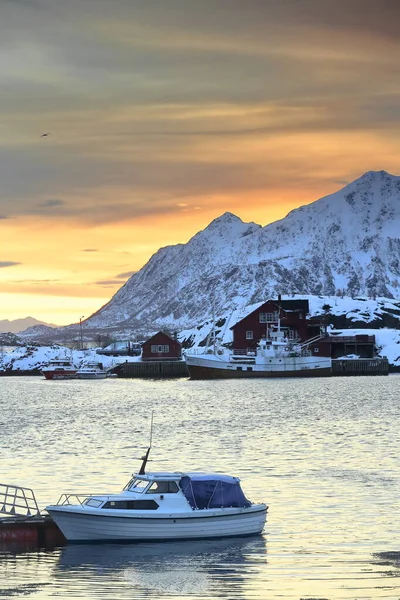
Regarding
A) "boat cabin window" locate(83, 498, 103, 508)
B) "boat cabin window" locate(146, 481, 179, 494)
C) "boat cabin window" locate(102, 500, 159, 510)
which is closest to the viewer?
"boat cabin window" locate(102, 500, 159, 510)

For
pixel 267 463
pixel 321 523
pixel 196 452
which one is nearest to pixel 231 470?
pixel 267 463

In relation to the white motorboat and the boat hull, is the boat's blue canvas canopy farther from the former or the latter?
the boat hull

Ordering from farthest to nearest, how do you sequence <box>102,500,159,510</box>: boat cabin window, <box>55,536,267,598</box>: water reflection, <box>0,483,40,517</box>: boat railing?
<box>0,483,40,517</box>: boat railing
<box>102,500,159,510</box>: boat cabin window
<box>55,536,267,598</box>: water reflection

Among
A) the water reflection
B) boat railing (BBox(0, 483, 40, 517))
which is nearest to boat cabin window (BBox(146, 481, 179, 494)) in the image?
the water reflection

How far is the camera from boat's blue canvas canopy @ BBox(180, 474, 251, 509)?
4200 cm

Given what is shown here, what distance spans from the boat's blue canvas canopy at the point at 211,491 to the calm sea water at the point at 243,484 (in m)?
1.48

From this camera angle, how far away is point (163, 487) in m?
41.9

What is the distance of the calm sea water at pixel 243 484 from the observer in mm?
37219

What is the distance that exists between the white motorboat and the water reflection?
0.45 meters

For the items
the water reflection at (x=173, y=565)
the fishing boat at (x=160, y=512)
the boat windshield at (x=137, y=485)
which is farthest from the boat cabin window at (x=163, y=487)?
the water reflection at (x=173, y=565)

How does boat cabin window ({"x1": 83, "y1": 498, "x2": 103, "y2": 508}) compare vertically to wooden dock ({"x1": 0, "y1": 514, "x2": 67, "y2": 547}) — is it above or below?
above

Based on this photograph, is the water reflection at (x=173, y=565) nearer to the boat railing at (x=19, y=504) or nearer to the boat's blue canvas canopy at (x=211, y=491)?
the boat's blue canvas canopy at (x=211, y=491)

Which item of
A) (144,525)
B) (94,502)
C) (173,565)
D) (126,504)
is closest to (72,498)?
(94,502)

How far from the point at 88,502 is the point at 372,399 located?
9764cm
